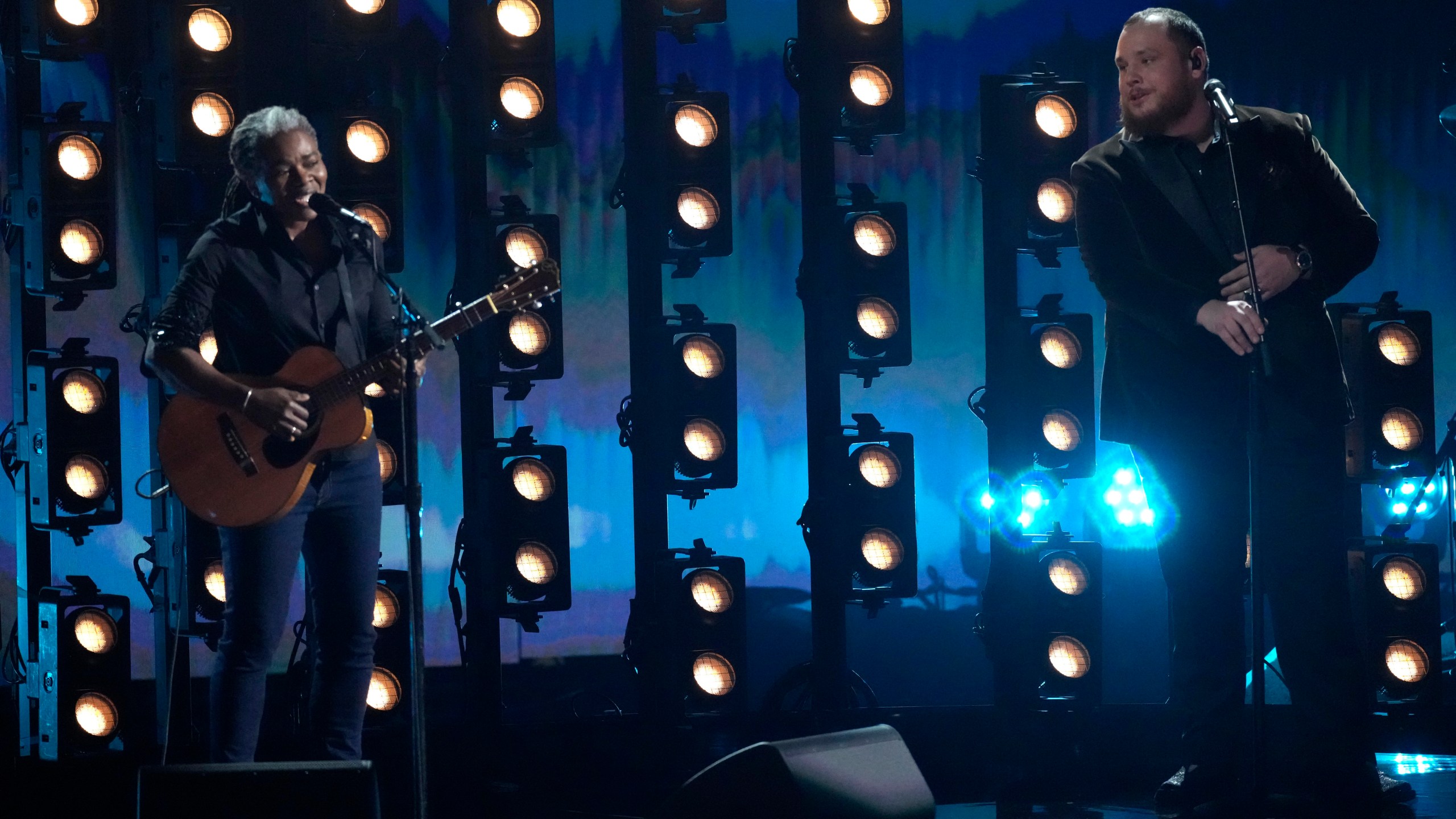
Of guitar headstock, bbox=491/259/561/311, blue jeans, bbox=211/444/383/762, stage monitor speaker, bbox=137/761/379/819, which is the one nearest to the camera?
stage monitor speaker, bbox=137/761/379/819

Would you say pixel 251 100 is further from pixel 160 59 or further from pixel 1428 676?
pixel 1428 676

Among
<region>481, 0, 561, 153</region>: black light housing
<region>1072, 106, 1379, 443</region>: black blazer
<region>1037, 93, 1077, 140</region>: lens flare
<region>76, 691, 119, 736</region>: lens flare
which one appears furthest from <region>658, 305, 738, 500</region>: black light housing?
<region>76, 691, 119, 736</region>: lens flare

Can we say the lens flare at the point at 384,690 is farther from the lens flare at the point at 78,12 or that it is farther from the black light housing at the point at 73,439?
the lens flare at the point at 78,12

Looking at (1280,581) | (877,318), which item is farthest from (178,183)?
(1280,581)

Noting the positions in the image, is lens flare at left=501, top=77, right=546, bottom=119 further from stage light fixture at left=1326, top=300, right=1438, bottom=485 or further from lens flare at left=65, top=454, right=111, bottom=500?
stage light fixture at left=1326, top=300, right=1438, bottom=485

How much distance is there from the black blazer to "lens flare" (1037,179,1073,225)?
101cm

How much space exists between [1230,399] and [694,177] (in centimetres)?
180

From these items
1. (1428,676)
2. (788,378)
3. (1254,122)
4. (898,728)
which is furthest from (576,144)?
(1428,676)

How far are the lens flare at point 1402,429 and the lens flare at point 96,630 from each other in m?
3.61

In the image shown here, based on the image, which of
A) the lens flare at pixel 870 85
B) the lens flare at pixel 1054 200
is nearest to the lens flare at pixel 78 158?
the lens flare at pixel 870 85

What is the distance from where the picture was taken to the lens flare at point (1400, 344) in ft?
12.1

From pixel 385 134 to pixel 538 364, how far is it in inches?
30.4

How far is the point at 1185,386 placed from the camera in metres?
2.66

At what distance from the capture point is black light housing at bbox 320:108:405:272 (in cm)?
369
